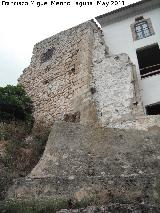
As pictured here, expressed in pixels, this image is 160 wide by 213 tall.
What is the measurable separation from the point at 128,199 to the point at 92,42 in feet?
29.6

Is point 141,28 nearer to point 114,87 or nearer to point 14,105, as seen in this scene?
point 114,87

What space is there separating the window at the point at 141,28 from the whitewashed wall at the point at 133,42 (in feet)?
0.48

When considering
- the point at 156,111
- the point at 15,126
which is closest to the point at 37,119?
the point at 15,126

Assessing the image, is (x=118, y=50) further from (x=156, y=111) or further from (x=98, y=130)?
(x=98, y=130)

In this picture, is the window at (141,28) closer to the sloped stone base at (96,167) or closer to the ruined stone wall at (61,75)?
the ruined stone wall at (61,75)

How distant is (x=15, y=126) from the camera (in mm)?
10984

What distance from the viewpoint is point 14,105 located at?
11.7 m

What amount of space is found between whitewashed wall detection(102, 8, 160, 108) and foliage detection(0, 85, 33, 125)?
142 inches

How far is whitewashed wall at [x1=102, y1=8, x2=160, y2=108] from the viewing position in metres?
11.4

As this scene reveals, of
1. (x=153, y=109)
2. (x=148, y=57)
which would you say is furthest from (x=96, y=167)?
(x=148, y=57)

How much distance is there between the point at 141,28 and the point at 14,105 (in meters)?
5.64

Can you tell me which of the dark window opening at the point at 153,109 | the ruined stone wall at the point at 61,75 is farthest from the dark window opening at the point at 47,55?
the dark window opening at the point at 153,109

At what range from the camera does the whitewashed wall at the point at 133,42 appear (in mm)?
11430

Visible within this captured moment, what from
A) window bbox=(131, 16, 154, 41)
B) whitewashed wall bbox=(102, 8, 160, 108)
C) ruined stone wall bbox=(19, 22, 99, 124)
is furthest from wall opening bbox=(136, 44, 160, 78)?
ruined stone wall bbox=(19, 22, 99, 124)
